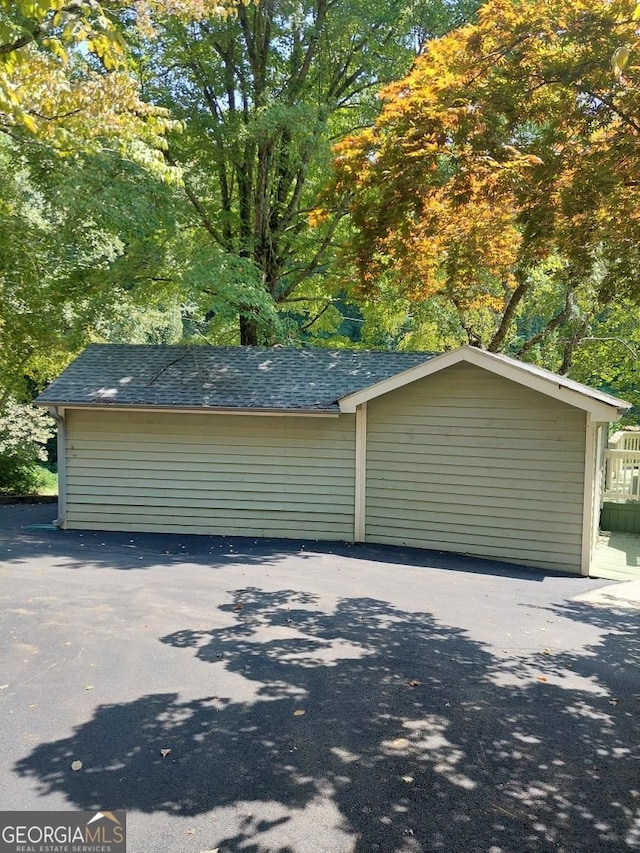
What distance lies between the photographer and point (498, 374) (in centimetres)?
941

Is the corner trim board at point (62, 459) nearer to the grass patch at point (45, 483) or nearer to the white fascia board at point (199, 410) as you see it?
the white fascia board at point (199, 410)

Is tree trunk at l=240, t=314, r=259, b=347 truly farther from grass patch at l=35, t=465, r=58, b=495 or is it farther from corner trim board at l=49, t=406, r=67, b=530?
grass patch at l=35, t=465, r=58, b=495

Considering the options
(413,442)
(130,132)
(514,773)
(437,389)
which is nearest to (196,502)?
(413,442)

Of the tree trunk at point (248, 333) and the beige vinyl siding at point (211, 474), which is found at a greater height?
the tree trunk at point (248, 333)

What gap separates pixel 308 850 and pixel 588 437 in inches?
310

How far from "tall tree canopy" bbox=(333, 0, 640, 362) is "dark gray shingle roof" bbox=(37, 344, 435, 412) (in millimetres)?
4769

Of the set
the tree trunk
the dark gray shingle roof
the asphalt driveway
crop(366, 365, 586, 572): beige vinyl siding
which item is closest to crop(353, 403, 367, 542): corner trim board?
crop(366, 365, 586, 572): beige vinyl siding

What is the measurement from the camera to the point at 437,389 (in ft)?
33.0

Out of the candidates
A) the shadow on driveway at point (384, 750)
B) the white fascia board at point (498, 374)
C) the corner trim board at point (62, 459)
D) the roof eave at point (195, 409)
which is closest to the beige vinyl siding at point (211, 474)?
the corner trim board at point (62, 459)

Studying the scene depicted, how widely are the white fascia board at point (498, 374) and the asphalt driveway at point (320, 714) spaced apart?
291cm

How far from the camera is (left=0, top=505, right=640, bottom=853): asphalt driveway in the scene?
275 centimetres

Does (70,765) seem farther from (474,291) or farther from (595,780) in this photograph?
(474,291)

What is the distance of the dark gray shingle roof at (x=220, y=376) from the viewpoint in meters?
10.7

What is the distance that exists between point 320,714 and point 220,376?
8.52m
